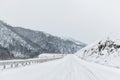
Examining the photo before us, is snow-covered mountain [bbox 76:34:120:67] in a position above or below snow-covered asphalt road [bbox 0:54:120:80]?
above

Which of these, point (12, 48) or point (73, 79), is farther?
point (12, 48)

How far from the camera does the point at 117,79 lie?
52.9 ft

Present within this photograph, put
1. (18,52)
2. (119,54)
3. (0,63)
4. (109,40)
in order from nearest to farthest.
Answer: (0,63), (119,54), (109,40), (18,52)

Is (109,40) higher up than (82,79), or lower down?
higher up

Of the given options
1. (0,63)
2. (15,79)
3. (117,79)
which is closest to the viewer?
(15,79)

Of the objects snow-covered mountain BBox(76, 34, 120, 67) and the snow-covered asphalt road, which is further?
snow-covered mountain BBox(76, 34, 120, 67)

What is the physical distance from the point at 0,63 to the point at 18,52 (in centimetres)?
16954

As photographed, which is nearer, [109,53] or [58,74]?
[58,74]

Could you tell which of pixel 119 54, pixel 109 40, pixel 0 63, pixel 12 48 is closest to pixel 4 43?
pixel 12 48

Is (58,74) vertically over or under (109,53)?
under

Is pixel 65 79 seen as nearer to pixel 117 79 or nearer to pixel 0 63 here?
pixel 117 79

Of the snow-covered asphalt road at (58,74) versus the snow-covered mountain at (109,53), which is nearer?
the snow-covered asphalt road at (58,74)

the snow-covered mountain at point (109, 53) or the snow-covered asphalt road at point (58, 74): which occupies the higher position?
the snow-covered mountain at point (109, 53)

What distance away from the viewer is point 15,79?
46.1 feet
